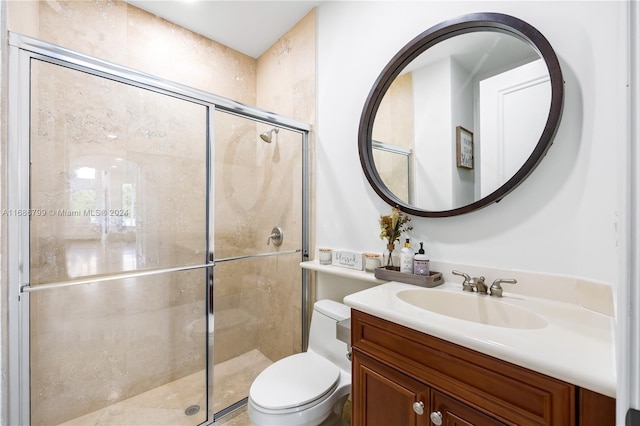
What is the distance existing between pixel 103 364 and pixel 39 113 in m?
1.41

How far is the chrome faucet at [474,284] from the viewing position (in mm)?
1105

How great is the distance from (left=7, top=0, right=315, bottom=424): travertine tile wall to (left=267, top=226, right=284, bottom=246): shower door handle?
0.15 feet

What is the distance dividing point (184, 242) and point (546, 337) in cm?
179

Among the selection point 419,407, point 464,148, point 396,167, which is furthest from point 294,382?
point 464,148

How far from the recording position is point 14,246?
1067mm

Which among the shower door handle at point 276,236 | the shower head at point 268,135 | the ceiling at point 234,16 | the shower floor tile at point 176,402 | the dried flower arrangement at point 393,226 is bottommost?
the shower floor tile at point 176,402

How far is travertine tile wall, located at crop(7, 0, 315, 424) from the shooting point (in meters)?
1.53

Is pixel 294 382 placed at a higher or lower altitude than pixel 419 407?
lower

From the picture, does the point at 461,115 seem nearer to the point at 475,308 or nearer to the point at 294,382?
the point at 475,308

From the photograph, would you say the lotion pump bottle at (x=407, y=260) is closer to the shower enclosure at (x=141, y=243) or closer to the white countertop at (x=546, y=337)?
the white countertop at (x=546, y=337)

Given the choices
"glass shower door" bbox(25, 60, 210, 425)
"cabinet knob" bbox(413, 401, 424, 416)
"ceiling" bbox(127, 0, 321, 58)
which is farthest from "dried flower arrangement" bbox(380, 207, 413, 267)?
"ceiling" bbox(127, 0, 321, 58)

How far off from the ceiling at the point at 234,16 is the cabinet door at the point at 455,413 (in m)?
2.29

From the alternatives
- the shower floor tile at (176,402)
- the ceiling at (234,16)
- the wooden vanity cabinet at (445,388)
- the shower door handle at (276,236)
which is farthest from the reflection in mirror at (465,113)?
the shower floor tile at (176,402)

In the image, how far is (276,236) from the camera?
206 centimetres
